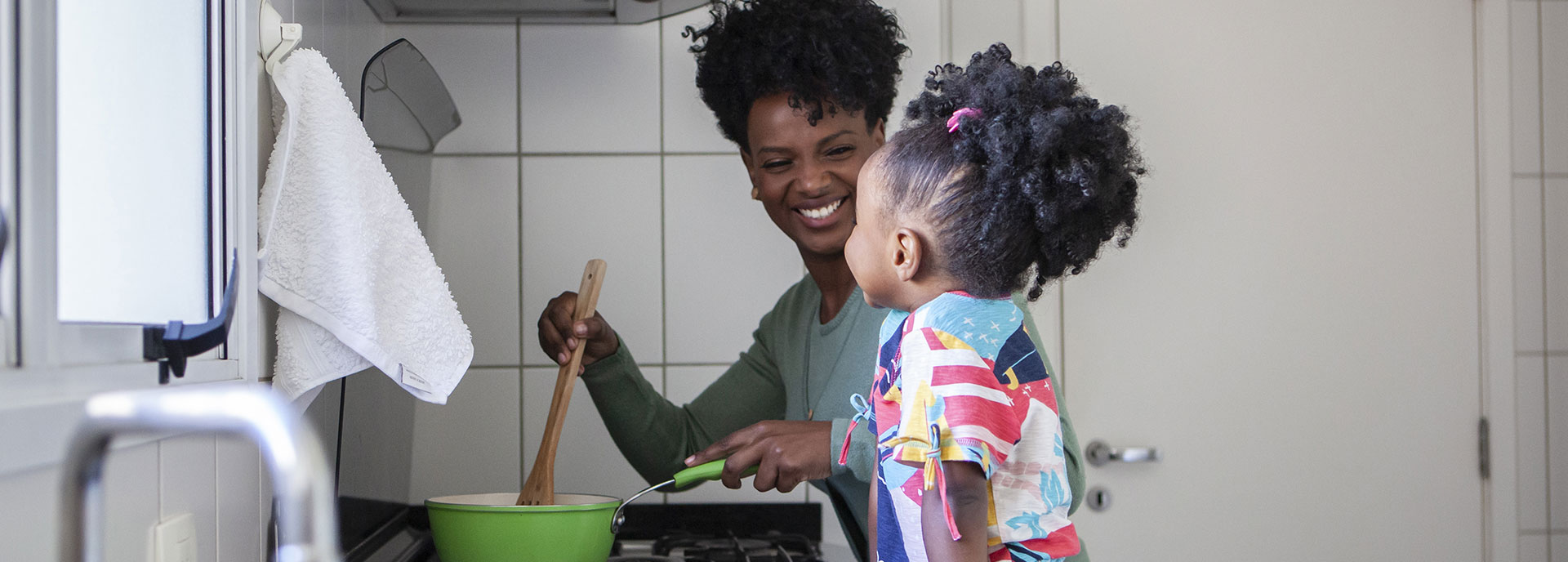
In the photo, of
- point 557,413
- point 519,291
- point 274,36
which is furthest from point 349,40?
point 519,291

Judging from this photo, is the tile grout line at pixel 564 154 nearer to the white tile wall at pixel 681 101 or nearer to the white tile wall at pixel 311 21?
the white tile wall at pixel 681 101

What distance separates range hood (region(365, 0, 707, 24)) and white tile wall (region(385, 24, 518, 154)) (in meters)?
Result: 0.03

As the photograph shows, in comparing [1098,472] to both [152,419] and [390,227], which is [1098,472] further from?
[152,419]

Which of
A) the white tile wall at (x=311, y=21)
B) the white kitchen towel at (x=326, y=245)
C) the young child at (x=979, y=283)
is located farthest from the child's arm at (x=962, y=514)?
the white tile wall at (x=311, y=21)

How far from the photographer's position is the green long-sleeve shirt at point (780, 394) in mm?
1130

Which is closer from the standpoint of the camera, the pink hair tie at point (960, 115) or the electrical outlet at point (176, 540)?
the electrical outlet at point (176, 540)

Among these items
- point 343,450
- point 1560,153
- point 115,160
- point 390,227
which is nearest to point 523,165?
point 343,450

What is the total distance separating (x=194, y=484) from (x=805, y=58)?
0.78 m

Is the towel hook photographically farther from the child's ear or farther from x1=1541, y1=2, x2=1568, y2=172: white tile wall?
x1=1541, y1=2, x2=1568, y2=172: white tile wall

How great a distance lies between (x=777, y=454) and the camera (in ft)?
3.28

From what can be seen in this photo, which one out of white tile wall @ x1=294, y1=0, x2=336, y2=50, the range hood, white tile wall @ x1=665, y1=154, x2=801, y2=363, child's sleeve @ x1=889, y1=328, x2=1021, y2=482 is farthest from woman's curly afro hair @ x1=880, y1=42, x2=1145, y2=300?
white tile wall @ x1=665, y1=154, x2=801, y2=363

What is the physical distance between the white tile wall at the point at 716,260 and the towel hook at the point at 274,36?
836mm

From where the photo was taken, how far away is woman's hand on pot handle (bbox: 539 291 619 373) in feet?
3.94

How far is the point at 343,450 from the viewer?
0.98 m
